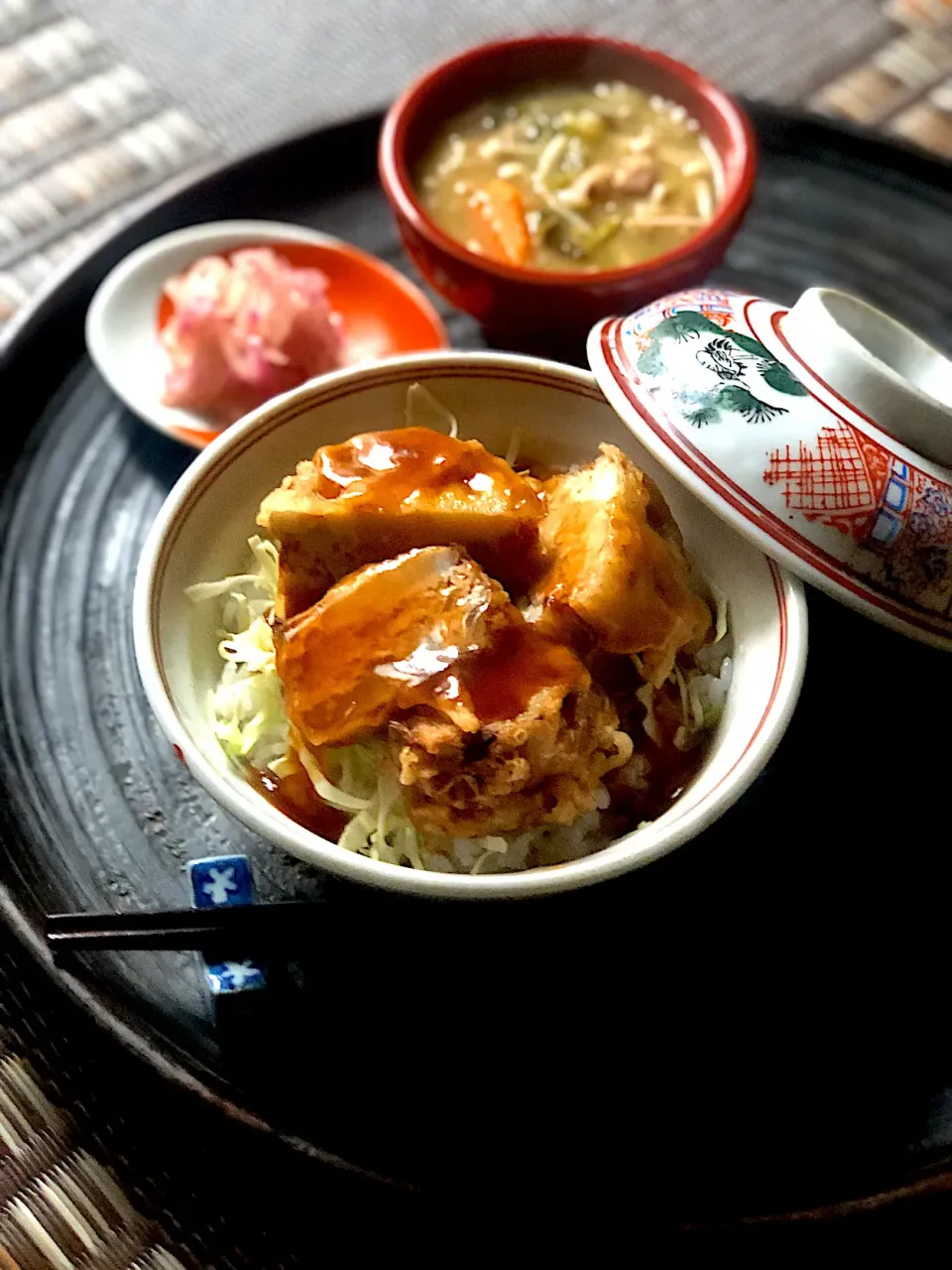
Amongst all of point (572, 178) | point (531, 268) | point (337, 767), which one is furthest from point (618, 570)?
point (572, 178)

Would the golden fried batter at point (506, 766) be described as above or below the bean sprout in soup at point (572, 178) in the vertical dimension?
below

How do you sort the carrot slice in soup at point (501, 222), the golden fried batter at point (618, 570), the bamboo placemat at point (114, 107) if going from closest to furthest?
the golden fried batter at point (618, 570)
the carrot slice in soup at point (501, 222)
the bamboo placemat at point (114, 107)

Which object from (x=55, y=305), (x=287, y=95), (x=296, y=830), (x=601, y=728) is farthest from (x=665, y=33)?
(x=296, y=830)

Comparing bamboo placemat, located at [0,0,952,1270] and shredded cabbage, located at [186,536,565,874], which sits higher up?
bamboo placemat, located at [0,0,952,1270]

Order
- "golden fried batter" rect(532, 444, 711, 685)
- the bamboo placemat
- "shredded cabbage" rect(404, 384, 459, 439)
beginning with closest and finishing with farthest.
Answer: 1. "golden fried batter" rect(532, 444, 711, 685)
2. "shredded cabbage" rect(404, 384, 459, 439)
3. the bamboo placemat

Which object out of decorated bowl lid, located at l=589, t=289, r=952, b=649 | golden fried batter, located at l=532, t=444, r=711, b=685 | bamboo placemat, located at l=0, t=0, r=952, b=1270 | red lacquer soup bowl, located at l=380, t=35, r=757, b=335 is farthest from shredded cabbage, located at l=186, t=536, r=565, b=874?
bamboo placemat, located at l=0, t=0, r=952, b=1270

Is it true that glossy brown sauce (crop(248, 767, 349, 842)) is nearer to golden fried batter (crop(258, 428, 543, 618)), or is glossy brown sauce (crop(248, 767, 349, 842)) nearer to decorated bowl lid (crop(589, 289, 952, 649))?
golden fried batter (crop(258, 428, 543, 618))

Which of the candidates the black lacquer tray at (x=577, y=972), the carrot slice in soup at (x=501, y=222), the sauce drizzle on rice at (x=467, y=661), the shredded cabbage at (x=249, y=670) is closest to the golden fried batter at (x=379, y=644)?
the sauce drizzle on rice at (x=467, y=661)

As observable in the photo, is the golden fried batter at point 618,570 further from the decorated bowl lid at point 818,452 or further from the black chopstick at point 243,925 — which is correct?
the black chopstick at point 243,925
